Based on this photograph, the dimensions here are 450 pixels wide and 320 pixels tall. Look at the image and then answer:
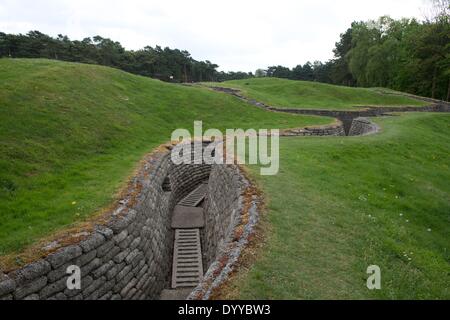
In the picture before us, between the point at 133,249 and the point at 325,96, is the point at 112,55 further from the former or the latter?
the point at 133,249

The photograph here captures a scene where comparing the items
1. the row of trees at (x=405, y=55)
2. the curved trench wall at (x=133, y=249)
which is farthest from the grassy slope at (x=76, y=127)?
the row of trees at (x=405, y=55)

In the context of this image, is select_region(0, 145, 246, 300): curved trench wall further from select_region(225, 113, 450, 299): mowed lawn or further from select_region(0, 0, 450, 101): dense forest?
select_region(0, 0, 450, 101): dense forest

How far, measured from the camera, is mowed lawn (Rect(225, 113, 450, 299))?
21.8ft

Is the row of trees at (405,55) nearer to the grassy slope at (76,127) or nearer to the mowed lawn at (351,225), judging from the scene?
the grassy slope at (76,127)

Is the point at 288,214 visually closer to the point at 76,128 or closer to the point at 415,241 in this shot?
the point at 415,241

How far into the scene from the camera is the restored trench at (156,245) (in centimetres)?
733

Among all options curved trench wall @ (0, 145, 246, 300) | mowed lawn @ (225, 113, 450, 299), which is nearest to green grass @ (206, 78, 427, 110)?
mowed lawn @ (225, 113, 450, 299)

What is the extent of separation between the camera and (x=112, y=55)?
63312mm

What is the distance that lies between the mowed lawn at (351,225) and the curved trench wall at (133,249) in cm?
166

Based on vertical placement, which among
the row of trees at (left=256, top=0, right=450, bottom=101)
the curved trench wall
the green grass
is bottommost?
the curved trench wall

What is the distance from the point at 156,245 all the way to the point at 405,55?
60493 mm

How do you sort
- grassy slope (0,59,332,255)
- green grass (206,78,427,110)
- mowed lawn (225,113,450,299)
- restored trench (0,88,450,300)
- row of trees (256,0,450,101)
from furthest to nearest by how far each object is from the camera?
row of trees (256,0,450,101) → green grass (206,78,427,110) → grassy slope (0,59,332,255) → restored trench (0,88,450,300) → mowed lawn (225,113,450,299)

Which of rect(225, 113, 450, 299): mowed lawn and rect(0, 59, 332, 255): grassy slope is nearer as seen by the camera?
rect(225, 113, 450, 299): mowed lawn
